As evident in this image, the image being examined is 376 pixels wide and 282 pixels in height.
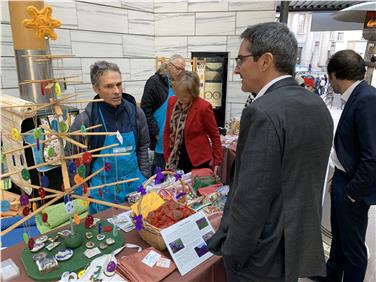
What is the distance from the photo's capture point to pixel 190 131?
2084 millimetres

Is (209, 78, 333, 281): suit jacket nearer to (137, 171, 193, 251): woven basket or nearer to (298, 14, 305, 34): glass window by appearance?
(137, 171, 193, 251): woven basket

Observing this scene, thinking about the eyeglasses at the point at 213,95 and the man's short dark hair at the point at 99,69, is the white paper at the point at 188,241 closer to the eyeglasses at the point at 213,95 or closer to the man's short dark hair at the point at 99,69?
the man's short dark hair at the point at 99,69

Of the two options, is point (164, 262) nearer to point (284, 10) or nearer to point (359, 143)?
point (359, 143)

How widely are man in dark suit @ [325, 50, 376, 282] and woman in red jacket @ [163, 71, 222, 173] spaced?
85cm

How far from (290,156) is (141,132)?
113 centimetres

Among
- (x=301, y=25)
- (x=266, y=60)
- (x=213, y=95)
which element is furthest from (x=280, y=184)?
(x=301, y=25)

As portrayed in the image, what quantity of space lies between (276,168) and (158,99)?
2013 millimetres

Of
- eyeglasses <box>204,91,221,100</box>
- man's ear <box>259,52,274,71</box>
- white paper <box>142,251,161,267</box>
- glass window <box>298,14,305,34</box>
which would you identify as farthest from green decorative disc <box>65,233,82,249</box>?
glass window <box>298,14,305,34</box>

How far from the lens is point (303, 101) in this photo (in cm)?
89

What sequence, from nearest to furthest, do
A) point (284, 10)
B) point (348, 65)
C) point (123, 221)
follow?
point (123, 221)
point (348, 65)
point (284, 10)

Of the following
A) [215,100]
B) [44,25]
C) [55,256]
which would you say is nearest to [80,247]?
[55,256]

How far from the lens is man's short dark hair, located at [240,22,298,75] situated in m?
0.92

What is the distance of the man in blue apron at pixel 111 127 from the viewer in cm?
160

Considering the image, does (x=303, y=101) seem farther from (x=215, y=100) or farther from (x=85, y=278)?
(x=215, y=100)
